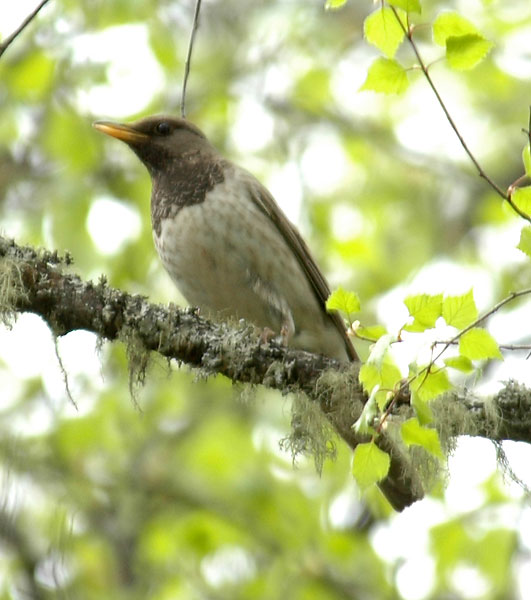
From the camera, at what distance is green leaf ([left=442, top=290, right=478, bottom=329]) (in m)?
3.35

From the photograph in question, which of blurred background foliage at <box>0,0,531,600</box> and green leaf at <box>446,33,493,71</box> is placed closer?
green leaf at <box>446,33,493,71</box>

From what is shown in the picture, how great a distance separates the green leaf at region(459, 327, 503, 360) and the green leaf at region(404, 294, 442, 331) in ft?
0.39

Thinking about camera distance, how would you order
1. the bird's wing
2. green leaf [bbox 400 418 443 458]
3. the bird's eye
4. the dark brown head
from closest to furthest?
green leaf [bbox 400 418 443 458] → the bird's wing → the dark brown head → the bird's eye

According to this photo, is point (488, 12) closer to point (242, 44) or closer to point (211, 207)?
point (242, 44)

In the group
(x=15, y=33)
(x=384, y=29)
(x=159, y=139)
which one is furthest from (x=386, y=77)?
(x=159, y=139)

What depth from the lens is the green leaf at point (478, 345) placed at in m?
3.28

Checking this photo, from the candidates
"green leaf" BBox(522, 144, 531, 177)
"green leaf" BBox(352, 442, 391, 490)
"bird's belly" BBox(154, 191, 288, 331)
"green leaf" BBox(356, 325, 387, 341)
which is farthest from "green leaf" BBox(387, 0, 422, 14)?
"bird's belly" BBox(154, 191, 288, 331)

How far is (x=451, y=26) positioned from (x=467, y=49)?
129 millimetres

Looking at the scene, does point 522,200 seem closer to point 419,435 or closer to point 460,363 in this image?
point 460,363

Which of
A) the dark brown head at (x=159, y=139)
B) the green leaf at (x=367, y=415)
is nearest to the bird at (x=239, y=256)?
the dark brown head at (x=159, y=139)

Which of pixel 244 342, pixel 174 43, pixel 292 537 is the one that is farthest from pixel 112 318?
pixel 174 43

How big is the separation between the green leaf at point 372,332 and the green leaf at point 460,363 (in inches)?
11.9

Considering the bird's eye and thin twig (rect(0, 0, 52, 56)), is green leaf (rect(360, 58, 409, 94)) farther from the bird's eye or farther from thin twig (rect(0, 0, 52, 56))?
the bird's eye

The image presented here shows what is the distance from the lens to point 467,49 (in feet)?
11.6
